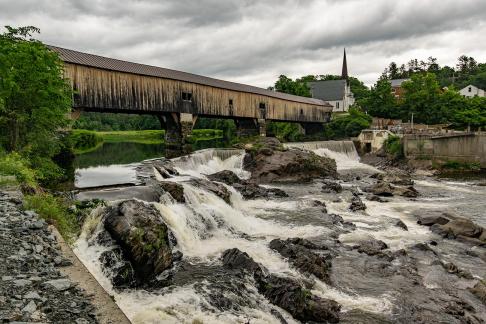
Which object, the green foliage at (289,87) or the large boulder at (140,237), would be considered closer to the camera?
the large boulder at (140,237)

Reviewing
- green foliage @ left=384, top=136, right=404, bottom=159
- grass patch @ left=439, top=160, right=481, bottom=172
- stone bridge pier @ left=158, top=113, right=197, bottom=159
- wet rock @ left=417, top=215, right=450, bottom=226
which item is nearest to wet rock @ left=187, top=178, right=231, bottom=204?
wet rock @ left=417, top=215, right=450, bottom=226

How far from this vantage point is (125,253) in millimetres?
9102

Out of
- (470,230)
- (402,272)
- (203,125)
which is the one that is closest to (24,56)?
(402,272)

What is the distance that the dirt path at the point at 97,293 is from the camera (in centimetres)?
407

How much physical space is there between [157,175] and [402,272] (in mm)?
13122

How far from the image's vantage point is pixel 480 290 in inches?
361

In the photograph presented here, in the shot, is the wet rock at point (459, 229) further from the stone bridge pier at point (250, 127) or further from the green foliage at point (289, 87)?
the green foliage at point (289, 87)

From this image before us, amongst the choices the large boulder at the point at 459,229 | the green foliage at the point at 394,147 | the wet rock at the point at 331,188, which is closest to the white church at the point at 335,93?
the green foliage at the point at 394,147

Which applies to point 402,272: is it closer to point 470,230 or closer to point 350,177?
point 470,230

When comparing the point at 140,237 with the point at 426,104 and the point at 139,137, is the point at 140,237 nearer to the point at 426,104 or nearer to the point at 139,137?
the point at 426,104

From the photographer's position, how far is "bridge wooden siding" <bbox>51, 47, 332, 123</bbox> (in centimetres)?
2339

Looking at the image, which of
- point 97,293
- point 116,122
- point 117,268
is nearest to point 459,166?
point 117,268

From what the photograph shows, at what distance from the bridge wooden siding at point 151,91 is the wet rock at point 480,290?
724 inches

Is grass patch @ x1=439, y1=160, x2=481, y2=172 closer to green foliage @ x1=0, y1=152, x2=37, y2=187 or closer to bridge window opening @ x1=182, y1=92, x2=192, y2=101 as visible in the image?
A: bridge window opening @ x1=182, y1=92, x2=192, y2=101
